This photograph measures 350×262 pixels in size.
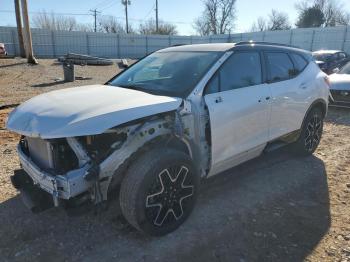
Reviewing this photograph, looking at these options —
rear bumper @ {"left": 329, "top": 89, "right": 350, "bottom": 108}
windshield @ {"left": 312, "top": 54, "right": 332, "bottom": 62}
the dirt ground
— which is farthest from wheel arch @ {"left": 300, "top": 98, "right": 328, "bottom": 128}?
windshield @ {"left": 312, "top": 54, "right": 332, "bottom": 62}

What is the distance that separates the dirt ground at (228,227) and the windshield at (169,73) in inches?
55.4

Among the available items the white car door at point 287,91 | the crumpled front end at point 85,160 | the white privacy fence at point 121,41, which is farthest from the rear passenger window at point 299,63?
the white privacy fence at point 121,41

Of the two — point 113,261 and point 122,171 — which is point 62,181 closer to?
point 122,171

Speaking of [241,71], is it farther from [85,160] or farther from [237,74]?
[85,160]

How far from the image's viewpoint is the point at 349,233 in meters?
3.39

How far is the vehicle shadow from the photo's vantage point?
3.03m

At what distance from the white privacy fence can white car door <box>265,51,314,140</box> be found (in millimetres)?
28698

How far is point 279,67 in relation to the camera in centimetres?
466

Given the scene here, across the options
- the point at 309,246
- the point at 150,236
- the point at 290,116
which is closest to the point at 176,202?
the point at 150,236

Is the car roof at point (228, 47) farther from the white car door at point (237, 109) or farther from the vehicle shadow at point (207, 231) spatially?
the vehicle shadow at point (207, 231)

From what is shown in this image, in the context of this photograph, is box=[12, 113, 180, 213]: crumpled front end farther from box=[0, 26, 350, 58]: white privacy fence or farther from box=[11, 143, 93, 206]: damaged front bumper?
box=[0, 26, 350, 58]: white privacy fence

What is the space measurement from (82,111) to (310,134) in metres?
3.88

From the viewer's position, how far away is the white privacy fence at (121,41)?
97.2ft

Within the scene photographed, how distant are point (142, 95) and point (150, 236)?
141cm
